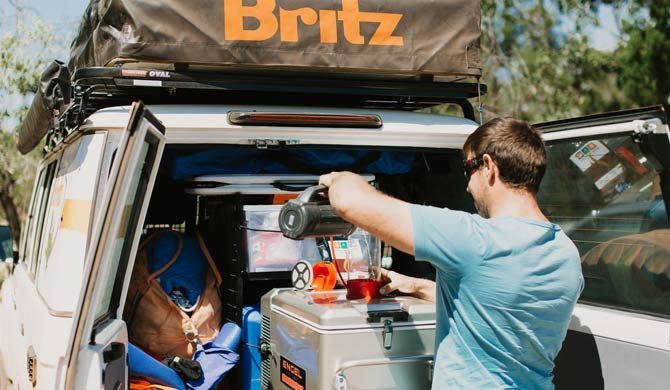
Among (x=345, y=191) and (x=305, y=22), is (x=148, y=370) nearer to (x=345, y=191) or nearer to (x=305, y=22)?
(x=345, y=191)

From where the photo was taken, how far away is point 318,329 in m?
2.53

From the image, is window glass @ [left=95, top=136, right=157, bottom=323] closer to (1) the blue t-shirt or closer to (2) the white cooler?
(2) the white cooler

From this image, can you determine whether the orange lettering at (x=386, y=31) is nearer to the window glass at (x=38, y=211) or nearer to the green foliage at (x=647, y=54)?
the window glass at (x=38, y=211)

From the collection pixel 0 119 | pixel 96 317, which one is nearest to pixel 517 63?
pixel 0 119

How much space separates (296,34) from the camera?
2.98m

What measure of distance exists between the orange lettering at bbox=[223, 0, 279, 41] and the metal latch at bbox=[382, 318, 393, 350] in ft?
4.15

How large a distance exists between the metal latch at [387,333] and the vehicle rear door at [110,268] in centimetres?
89

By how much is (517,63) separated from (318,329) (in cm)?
1666

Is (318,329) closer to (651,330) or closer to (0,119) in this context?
(651,330)

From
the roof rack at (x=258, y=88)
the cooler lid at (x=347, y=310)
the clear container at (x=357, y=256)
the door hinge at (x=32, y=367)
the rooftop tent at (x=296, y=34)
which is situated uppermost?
the rooftop tent at (x=296, y=34)

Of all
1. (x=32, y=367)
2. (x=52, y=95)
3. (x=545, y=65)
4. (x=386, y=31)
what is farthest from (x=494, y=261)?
(x=545, y=65)

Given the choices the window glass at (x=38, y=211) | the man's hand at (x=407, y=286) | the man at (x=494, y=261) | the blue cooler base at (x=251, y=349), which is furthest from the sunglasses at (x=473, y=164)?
the window glass at (x=38, y=211)

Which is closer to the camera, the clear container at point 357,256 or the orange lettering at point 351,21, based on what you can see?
the orange lettering at point 351,21

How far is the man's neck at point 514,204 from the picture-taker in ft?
7.38
